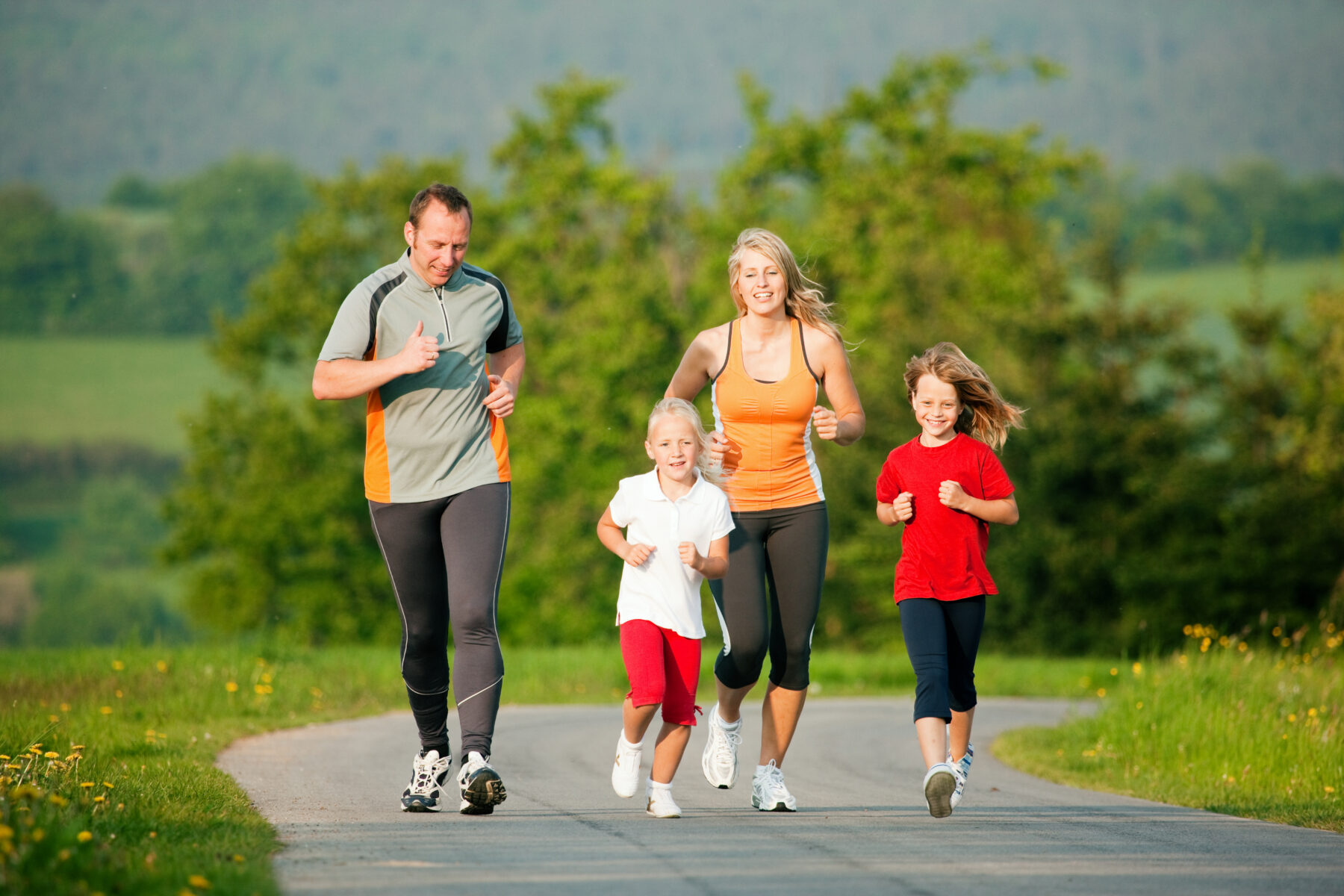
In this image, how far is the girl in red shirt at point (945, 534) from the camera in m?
6.38

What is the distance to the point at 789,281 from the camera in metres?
6.78

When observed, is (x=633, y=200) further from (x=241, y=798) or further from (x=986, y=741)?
(x=241, y=798)

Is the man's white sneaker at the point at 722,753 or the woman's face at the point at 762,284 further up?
the woman's face at the point at 762,284

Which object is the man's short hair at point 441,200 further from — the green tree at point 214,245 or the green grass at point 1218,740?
the green tree at point 214,245

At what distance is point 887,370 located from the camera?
113 feet

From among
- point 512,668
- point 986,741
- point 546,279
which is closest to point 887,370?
point 546,279

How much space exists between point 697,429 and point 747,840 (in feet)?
5.66

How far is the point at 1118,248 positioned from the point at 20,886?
31833mm

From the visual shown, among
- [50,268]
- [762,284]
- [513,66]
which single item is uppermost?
[513,66]

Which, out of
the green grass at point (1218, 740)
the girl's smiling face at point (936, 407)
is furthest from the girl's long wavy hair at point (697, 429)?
the green grass at point (1218, 740)

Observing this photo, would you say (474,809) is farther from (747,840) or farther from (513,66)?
(513,66)

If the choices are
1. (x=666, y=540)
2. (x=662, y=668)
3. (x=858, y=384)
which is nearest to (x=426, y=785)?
(x=662, y=668)

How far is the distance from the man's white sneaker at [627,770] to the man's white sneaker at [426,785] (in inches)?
28.7

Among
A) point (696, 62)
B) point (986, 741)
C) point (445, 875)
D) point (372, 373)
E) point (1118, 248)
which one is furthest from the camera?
point (696, 62)
